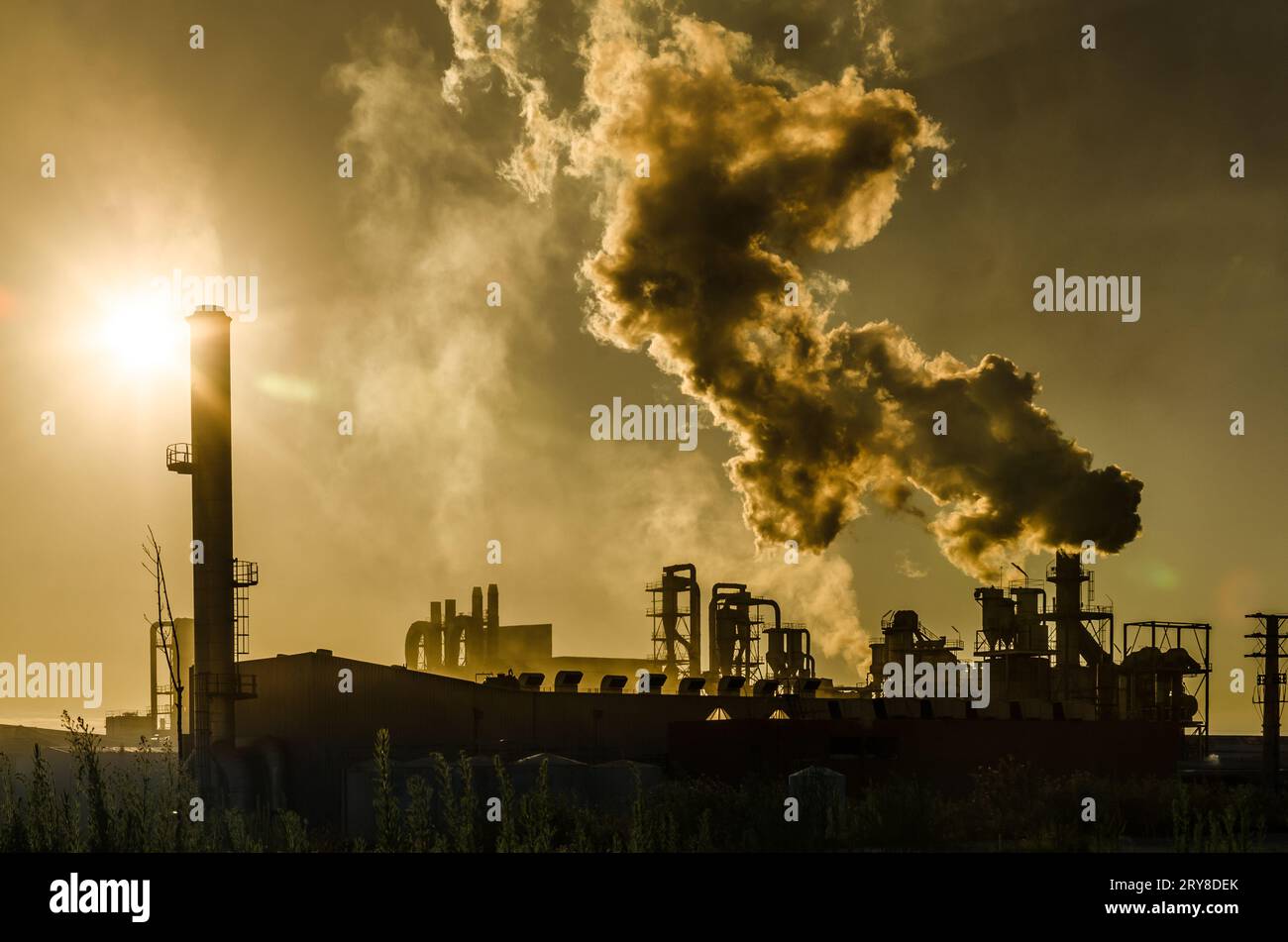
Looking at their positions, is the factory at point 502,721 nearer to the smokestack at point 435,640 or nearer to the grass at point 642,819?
the grass at point 642,819

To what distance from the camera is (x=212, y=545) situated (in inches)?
1748

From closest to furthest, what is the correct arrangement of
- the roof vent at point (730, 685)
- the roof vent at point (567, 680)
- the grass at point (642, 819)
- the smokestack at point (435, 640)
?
the grass at point (642, 819), the roof vent at point (567, 680), the roof vent at point (730, 685), the smokestack at point (435, 640)

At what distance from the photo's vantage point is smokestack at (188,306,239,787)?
1743 inches

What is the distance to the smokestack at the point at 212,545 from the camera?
44.3 metres

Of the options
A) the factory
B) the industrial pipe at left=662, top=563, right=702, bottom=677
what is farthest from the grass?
the industrial pipe at left=662, top=563, right=702, bottom=677

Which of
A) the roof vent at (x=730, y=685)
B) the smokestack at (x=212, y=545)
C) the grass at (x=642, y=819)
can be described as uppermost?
the smokestack at (x=212, y=545)

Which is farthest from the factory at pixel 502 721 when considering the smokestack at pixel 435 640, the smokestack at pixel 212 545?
the smokestack at pixel 435 640

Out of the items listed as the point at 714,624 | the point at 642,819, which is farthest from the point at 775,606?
the point at 642,819

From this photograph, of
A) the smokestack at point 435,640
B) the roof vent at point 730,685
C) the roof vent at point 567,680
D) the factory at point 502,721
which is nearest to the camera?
the factory at point 502,721

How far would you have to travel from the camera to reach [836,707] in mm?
43219

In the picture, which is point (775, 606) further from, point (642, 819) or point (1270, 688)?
point (642, 819)

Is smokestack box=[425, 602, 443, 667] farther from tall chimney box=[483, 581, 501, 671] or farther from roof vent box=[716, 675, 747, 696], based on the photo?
roof vent box=[716, 675, 747, 696]

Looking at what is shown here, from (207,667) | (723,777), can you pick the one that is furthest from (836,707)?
(207,667)
